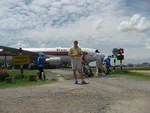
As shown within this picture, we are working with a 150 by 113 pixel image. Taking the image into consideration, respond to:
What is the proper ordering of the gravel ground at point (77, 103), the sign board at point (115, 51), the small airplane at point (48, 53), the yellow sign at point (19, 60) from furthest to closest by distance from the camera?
the small airplane at point (48, 53)
the sign board at point (115, 51)
the yellow sign at point (19, 60)
the gravel ground at point (77, 103)

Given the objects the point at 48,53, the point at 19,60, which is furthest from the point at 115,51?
the point at 48,53

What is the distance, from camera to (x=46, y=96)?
711 cm

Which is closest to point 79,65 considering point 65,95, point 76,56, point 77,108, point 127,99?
point 76,56

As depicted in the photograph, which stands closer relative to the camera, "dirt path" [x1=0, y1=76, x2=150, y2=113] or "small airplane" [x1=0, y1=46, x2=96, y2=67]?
"dirt path" [x1=0, y1=76, x2=150, y2=113]

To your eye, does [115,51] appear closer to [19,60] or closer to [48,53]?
[19,60]

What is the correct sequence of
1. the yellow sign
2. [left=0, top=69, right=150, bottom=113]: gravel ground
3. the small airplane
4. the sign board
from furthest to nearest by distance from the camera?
the small airplane < the sign board < the yellow sign < [left=0, top=69, right=150, bottom=113]: gravel ground

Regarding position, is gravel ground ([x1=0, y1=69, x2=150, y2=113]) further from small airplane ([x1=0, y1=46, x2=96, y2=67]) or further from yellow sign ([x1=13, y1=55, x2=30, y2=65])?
small airplane ([x1=0, y1=46, x2=96, y2=67])

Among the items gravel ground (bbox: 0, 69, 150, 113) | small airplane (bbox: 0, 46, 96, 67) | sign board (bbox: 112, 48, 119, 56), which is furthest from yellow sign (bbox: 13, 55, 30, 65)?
small airplane (bbox: 0, 46, 96, 67)

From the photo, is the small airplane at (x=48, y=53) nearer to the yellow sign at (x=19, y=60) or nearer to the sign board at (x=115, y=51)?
the sign board at (x=115, y=51)

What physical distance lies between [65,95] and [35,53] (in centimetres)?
3175

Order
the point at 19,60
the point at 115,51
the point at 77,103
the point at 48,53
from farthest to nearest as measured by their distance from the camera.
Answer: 1. the point at 48,53
2. the point at 115,51
3. the point at 19,60
4. the point at 77,103

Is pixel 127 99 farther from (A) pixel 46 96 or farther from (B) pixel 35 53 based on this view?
(B) pixel 35 53

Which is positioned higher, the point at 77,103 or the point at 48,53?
the point at 48,53

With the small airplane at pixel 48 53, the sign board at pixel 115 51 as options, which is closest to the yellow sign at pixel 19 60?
the sign board at pixel 115 51
